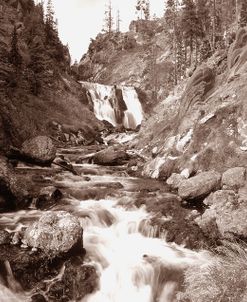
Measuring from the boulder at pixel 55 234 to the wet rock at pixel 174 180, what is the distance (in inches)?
297

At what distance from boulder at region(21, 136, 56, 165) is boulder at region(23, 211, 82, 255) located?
395 inches

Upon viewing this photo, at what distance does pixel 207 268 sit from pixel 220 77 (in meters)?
18.8

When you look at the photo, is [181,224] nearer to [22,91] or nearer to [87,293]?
[87,293]

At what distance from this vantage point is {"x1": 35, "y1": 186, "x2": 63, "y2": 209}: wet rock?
45.6 ft

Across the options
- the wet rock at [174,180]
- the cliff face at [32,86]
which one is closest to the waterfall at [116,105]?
the cliff face at [32,86]

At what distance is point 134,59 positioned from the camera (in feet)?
241

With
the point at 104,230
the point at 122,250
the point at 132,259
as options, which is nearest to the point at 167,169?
the point at 104,230

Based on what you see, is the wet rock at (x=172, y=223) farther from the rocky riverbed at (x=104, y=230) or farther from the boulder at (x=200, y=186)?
the boulder at (x=200, y=186)

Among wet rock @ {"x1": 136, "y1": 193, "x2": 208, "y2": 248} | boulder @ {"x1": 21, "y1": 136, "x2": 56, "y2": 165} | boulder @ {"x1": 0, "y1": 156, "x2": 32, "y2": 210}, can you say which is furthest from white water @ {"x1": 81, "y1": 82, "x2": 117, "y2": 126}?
boulder @ {"x1": 0, "y1": 156, "x2": 32, "y2": 210}

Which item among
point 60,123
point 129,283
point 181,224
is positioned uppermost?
point 60,123

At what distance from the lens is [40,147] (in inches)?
804

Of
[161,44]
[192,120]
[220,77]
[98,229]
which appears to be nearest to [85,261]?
[98,229]

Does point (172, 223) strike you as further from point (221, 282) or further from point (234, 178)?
point (221, 282)

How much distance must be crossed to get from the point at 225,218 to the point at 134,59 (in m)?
65.4
